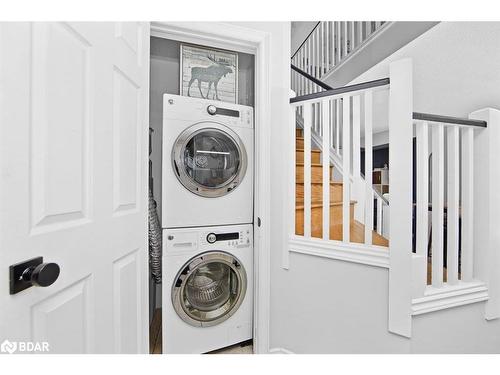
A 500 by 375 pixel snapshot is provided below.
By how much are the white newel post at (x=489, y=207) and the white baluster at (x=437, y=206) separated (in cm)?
31

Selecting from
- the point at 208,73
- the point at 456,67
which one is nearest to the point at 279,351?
the point at 208,73

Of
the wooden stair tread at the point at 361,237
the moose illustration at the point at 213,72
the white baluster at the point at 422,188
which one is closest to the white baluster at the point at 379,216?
the wooden stair tread at the point at 361,237

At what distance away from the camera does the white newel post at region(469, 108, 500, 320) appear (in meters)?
1.48

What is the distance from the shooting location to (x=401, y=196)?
1.24m

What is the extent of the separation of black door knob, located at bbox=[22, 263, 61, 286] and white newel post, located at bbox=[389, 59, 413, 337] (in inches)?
53.1

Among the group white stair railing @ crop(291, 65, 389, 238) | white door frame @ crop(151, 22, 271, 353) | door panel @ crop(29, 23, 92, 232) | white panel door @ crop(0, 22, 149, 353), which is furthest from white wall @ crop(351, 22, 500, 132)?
door panel @ crop(29, 23, 92, 232)

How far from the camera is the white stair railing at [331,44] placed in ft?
9.59

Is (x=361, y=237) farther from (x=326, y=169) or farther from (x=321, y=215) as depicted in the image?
(x=326, y=169)

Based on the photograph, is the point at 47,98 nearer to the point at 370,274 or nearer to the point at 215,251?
the point at 215,251

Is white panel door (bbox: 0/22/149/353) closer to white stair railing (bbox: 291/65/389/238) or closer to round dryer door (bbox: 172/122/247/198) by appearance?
round dryer door (bbox: 172/122/247/198)

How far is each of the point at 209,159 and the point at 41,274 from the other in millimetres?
1142

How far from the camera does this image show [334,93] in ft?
4.67
